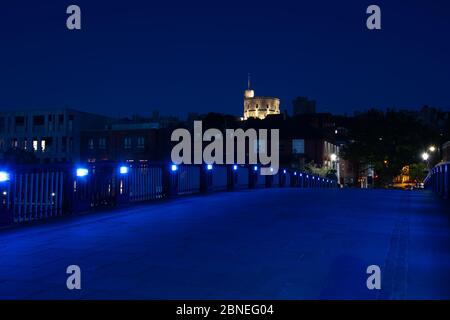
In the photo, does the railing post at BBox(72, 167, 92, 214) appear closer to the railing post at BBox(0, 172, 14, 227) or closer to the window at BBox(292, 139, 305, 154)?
the railing post at BBox(0, 172, 14, 227)

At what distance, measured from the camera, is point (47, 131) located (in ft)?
257

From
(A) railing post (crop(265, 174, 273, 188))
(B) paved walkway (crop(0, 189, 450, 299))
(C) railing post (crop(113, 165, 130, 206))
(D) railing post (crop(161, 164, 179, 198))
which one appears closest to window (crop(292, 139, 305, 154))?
(A) railing post (crop(265, 174, 273, 188))

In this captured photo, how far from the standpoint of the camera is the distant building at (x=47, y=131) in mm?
76312

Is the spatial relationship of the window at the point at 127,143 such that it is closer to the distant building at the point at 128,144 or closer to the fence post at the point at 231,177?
the distant building at the point at 128,144

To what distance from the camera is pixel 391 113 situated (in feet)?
204

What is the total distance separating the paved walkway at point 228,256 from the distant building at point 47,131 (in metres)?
68.2

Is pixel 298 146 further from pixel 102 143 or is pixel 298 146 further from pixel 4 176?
pixel 4 176

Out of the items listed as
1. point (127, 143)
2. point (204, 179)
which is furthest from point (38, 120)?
point (204, 179)

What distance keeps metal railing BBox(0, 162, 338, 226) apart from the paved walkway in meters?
0.75

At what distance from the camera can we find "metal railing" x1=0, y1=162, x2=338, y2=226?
34.0 feet

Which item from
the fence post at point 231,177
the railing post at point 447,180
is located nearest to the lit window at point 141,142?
the fence post at point 231,177

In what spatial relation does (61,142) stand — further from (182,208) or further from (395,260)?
(395,260)

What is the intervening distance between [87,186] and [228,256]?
7.09 meters
